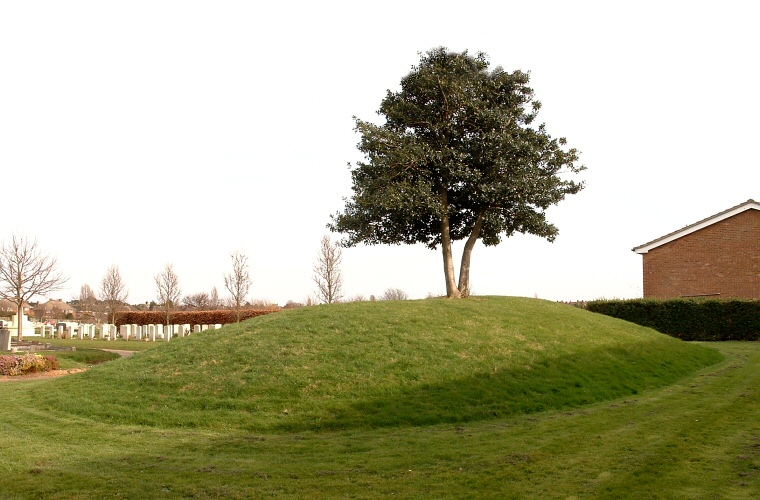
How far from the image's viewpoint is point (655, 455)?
8.82 meters

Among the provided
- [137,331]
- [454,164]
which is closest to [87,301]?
[137,331]

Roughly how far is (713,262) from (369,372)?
2732cm

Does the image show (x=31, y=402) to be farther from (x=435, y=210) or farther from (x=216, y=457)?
(x=435, y=210)

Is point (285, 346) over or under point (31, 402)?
Result: over

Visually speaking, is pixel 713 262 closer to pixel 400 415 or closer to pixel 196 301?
pixel 400 415

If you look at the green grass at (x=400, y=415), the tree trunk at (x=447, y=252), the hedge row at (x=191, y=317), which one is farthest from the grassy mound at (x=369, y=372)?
the hedge row at (x=191, y=317)

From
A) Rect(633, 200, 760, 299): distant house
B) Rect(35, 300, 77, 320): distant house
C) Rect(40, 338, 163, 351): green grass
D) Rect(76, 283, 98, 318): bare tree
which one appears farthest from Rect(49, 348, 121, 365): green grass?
Rect(35, 300, 77, 320): distant house

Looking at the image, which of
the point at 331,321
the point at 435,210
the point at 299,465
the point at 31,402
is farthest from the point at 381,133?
the point at 299,465

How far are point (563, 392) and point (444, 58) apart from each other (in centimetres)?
1418

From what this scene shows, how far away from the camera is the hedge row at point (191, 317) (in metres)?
45.6

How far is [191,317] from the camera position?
4981cm

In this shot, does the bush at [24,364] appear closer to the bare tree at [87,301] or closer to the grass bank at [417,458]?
the grass bank at [417,458]

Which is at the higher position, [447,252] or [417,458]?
[447,252]

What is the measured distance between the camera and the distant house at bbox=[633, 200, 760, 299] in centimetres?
3316
